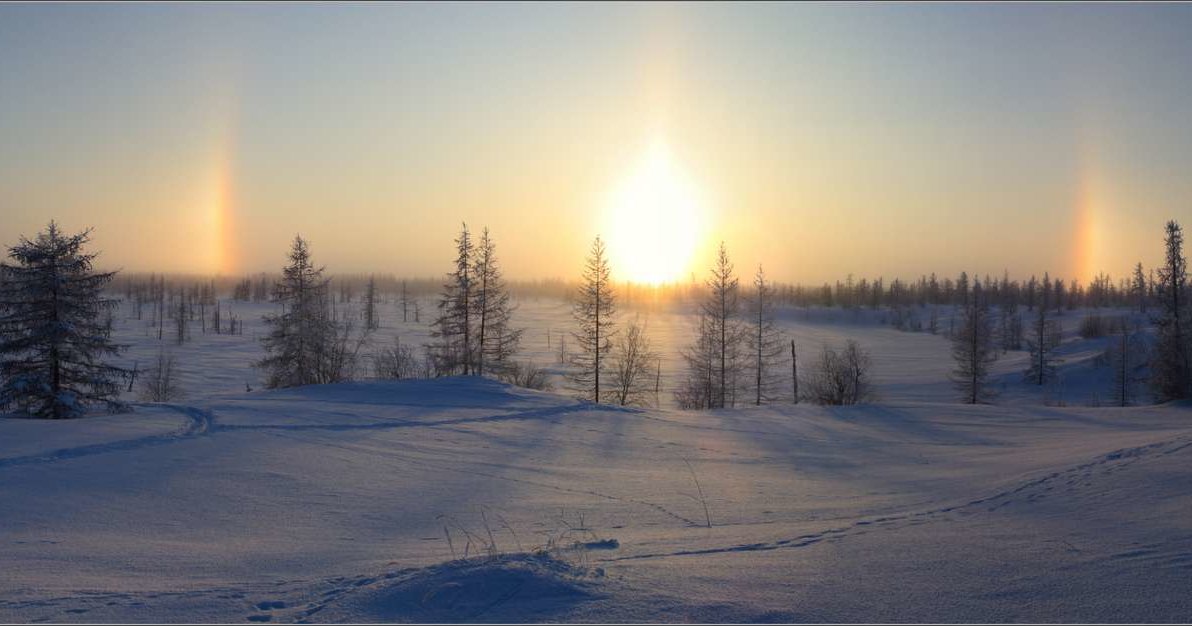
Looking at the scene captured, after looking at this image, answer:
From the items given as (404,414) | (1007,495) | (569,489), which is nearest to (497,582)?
(569,489)

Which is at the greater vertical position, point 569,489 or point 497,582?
point 497,582

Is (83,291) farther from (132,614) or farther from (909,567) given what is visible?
(909,567)

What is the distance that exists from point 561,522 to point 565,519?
27 centimetres

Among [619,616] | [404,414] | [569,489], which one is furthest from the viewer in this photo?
[404,414]

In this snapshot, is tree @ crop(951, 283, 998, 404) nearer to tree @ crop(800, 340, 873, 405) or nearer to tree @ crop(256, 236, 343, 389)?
tree @ crop(800, 340, 873, 405)

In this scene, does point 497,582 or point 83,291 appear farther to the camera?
point 83,291

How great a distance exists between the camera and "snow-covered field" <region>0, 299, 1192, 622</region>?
579 cm

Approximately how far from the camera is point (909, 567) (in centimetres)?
691

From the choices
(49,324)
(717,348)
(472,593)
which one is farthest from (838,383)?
(472,593)

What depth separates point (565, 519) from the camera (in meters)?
10.5

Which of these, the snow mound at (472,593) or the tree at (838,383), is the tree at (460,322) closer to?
the tree at (838,383)

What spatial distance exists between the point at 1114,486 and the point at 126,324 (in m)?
124

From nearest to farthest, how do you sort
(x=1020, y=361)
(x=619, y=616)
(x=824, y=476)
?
(x=619, y=616) → (x=824, y=476) → (x=1020, y=361)

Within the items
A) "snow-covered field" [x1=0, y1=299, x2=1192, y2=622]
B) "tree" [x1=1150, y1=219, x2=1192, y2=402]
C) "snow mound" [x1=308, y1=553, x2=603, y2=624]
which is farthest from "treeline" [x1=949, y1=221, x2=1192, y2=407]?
"snow mound" [x1=308, y1=553, x2=603, y2=624]
